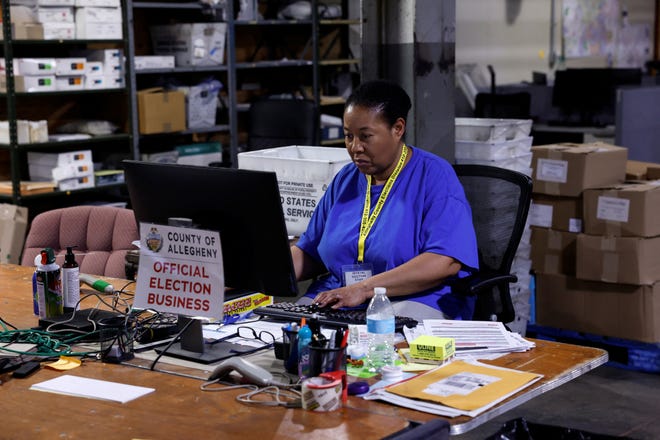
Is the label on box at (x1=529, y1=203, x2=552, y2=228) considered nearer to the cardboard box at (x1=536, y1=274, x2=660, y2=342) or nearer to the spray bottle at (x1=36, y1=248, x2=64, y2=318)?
the cardboard box at (x1=536, y1=274, x2=660, y2=342)

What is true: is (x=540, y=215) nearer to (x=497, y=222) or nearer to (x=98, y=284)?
(x=497, y=222)

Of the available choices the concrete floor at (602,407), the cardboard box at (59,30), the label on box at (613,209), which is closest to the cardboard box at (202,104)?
the cardboard box at (59,30)

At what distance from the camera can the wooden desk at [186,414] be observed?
1777 mm

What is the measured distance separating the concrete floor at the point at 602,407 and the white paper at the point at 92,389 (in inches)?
72.3

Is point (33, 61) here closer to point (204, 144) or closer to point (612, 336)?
point (204, 144)

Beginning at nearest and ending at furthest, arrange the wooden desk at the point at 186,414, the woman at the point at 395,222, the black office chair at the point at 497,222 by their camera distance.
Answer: the wooden desk at the point at 186,414
the woman at the point at 395,222
the black office chair at the point at 497,222

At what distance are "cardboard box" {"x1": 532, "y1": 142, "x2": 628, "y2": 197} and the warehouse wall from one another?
4.70 m

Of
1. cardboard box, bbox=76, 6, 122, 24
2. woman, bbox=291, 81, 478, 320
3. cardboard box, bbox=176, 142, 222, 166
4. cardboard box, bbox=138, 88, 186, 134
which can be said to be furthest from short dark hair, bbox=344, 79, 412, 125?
cardboard box, bbox=176, 142, 222, 166

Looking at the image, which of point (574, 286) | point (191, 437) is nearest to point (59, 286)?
point (191, 437)

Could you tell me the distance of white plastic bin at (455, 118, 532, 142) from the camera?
165 inches

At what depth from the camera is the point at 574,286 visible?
446 centimetres

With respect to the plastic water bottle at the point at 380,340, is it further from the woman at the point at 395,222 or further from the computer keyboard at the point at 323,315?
the woman at the point at 395,222

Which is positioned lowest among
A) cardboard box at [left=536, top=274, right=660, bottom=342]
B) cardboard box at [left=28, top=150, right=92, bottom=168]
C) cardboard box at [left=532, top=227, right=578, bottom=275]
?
cardboard box at [left=536, top=274, right=660, bottom=342]

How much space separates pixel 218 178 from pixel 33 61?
343cm
